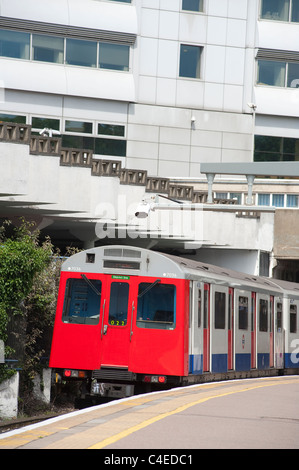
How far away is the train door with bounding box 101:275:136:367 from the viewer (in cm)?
1845

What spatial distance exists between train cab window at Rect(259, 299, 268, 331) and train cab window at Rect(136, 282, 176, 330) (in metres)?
6.24

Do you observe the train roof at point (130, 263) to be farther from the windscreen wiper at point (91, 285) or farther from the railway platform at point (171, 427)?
the railway platform at point (171, 427)

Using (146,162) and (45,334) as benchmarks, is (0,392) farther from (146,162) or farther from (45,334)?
(146,162)


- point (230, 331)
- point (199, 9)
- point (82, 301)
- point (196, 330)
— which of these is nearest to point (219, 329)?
point (230, 331)

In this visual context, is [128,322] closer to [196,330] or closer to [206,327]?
[196,330]

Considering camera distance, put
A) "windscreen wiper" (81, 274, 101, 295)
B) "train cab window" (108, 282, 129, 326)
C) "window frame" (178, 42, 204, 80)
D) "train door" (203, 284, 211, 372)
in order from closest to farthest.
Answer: "train cab window" (108, 282, 129, 326), "windscreen wiper" (81, 274, 101, 295), "train door" (203, 284, 211, 372), "window frame" (178, 42, 204, 80)

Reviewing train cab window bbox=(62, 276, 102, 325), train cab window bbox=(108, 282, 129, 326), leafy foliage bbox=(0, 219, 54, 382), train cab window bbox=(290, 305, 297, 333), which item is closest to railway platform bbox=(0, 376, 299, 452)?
train cab window bbox=(108, 282, 129, 326)

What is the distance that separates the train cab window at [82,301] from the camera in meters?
18.7

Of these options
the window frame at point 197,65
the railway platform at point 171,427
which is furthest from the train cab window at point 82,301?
the window frame at point 197,65

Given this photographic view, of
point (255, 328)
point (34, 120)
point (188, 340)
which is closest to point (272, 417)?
point (188, 340)

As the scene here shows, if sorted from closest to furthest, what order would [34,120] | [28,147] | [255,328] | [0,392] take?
1. [0,392]
2. [255,328]
3. [28,147]
4. [34,120]

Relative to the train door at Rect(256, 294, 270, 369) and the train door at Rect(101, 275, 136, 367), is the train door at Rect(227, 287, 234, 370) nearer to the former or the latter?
the train door at Rect(256, 294, 270, 369)

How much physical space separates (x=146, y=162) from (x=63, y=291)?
90.8ft

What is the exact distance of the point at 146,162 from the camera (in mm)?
46188
